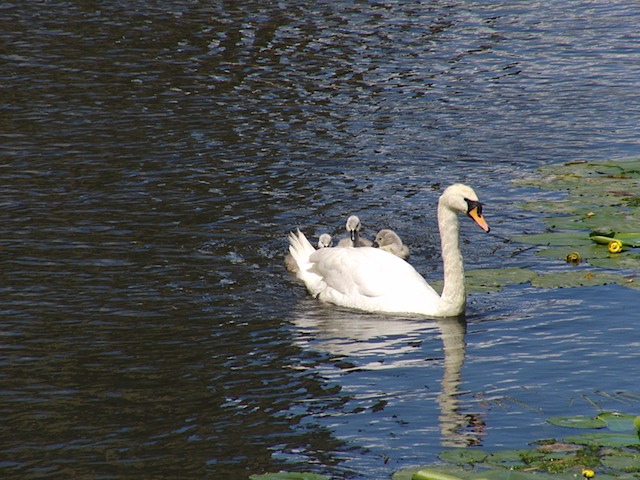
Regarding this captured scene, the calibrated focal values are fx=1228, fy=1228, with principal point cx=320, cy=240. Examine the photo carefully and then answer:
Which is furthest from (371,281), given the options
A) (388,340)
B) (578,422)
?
(578,422)

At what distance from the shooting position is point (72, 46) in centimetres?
2550

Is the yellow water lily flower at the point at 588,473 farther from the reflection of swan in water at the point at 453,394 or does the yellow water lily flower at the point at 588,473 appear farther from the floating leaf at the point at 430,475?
the reflection of swan in water at the point at 453,394

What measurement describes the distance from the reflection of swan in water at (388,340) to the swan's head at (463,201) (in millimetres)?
1145

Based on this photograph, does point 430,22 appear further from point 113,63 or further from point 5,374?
point 5,374

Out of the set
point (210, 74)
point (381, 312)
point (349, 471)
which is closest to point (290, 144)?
point (210, 74)

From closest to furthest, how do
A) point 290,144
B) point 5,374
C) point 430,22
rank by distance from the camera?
point 5,374 → point 290,144 → point 430,22

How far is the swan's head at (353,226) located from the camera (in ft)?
49.0

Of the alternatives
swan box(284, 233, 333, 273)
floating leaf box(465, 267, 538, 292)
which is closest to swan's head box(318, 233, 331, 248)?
swan box(284, 233, 333, 273)

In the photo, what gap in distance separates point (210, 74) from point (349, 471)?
15.7 meters

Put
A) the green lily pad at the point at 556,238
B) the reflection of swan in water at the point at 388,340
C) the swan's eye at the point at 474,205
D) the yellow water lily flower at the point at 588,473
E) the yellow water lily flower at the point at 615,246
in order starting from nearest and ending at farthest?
the yellow water lily flower at the point at 588,473 < the reflection of swan in water at the point at 388,340 < the swan's eye at the point at 474,205 < the yellow water lily flower at the point at 615,246 < the green lily pad at the point at 556,238

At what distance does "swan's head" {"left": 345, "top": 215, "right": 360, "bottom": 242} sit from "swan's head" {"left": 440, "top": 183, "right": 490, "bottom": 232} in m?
2.01

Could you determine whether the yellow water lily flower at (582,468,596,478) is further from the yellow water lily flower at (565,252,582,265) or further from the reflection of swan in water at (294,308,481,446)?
the yellow water lily flower at (565,252,582,265)

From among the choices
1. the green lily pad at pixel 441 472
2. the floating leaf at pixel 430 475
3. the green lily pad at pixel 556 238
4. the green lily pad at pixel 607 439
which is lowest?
the green lily pad at pixel 441 472

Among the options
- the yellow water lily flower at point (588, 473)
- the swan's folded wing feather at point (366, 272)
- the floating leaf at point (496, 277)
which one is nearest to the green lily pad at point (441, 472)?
the yellow water lily flower at point (588, 473)
